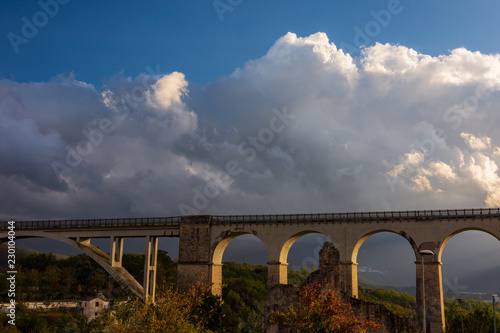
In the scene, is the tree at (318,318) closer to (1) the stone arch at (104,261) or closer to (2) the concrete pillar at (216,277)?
(2) the concrete pillar at (216,277)

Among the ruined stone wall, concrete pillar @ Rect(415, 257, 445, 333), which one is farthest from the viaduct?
the ruined stone wall

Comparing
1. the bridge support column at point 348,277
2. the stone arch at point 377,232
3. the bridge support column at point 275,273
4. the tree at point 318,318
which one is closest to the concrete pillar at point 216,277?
the bridge support column at point 275,273

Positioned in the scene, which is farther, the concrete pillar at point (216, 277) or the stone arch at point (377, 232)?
the concrete pillar at point (216, 277)

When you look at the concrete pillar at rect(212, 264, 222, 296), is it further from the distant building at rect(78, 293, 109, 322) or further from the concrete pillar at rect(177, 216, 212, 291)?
the distant building at rect(78, 293, 109, 322)

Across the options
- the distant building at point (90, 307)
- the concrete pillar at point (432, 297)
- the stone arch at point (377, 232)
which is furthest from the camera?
the distant building at point (90, 307)

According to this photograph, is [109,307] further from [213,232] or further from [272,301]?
[272,301]

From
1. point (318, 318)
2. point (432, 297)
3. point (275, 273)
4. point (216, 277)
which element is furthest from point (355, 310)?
point (216, 277)

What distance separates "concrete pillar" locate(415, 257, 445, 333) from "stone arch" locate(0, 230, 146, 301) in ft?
89.4

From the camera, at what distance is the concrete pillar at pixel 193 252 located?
150 feet

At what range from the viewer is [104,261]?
161ft

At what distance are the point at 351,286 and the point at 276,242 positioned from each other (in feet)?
27.4

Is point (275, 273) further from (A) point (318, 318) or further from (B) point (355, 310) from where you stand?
(A) point (318, 318)

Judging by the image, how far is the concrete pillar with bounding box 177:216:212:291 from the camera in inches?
1799

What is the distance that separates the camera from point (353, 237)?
137ft
